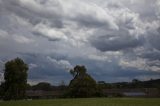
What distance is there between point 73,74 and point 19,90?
33423 mm

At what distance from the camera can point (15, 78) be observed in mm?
112875

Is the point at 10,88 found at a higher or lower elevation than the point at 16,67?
lower

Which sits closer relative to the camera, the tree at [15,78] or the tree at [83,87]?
the tree at [15,78]

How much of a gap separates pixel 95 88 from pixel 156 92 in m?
46.0

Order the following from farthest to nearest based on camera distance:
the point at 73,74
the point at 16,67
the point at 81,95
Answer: the point at 73,74
the point at 81,95
the point at 16,67

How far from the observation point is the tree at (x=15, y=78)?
113m

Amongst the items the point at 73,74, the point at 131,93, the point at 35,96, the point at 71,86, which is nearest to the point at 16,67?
the point at 71,86

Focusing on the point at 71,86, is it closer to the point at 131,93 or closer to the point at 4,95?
the point at 4,95

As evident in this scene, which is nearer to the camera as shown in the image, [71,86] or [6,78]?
[6,78]

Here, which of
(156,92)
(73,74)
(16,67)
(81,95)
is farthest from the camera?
(156,92)

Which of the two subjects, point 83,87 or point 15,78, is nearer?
point 15,78

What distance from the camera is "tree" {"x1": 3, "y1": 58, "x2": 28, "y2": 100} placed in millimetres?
113125

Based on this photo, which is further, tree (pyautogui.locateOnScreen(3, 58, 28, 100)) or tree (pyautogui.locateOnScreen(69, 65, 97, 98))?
tree (pyautogui.locateOnScreen(69, 65, 97, 98))

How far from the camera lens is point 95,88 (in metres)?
131
